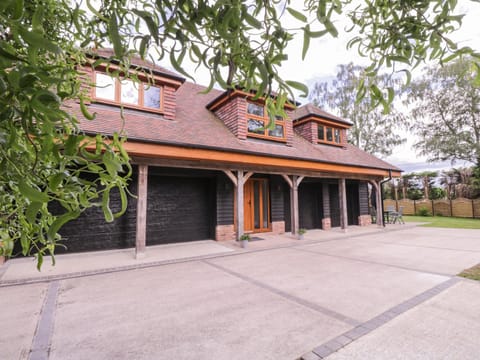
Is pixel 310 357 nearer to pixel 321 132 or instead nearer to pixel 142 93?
pixel 142 93

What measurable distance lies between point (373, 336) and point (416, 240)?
242 inches

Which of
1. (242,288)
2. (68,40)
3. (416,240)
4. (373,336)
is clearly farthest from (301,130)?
(68,40)

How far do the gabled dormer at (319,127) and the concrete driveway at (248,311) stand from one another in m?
6.37

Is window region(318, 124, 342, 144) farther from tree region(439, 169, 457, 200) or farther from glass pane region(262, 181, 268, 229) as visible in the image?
tree region(439, 169, 457, 200)

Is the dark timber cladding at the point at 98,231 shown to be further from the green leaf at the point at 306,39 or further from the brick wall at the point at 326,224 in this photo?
the brick wall at the point at 326,224

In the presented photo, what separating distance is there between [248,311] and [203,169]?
4.51 metres

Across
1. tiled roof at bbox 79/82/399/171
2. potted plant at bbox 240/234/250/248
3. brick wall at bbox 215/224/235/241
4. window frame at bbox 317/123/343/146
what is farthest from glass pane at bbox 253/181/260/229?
window frame at bbox 317/123/343/146

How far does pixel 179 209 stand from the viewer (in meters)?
6.78

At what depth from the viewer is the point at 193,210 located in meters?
7.02

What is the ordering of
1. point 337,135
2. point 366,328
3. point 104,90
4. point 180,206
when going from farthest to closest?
point 337,135 < point 180,206 < point 104,90 < point 366,328

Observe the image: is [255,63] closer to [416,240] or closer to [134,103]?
[134,103]

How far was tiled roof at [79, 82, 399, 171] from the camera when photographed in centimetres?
517

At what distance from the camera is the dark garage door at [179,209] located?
6.41 metres

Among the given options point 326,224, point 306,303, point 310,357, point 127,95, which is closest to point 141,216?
point 127,95
